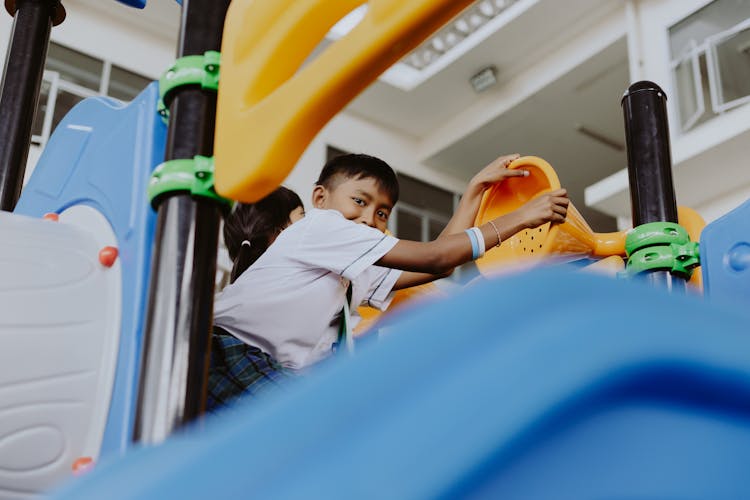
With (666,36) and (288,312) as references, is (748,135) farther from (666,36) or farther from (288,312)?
(288,312)

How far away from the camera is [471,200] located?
1216mm

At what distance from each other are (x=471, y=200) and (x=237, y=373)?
44 centimetres

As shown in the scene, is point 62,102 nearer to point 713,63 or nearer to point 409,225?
point 409,225

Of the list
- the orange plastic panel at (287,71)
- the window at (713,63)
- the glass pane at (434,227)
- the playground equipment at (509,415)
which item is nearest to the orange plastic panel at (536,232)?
the orange plastic panel at (287,71)

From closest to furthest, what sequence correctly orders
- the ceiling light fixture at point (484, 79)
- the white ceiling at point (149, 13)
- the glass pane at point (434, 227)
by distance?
1. the white ceiling at point (149, 13)
2. the ceiling light fixture at point (484, 79)
3. the glass pane at point (434, 227)

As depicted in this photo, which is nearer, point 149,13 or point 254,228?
point 254,228

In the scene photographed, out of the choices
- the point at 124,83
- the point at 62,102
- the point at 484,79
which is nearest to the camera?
the point at 62,102

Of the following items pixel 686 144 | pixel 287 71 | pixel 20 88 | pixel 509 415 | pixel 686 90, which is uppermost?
pixel 686 90

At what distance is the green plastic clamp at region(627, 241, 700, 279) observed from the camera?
1.03 metres

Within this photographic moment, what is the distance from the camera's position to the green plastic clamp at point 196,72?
613 mm

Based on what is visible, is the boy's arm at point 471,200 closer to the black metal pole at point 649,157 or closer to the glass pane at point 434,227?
the black metal pole at point 649,157

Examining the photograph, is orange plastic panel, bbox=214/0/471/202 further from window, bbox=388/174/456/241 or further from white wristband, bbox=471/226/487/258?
window, bbox=388/174/456/241

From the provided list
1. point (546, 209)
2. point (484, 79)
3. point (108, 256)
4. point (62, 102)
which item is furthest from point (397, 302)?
point (484, 79)

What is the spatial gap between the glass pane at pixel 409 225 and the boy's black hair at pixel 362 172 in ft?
15.0
